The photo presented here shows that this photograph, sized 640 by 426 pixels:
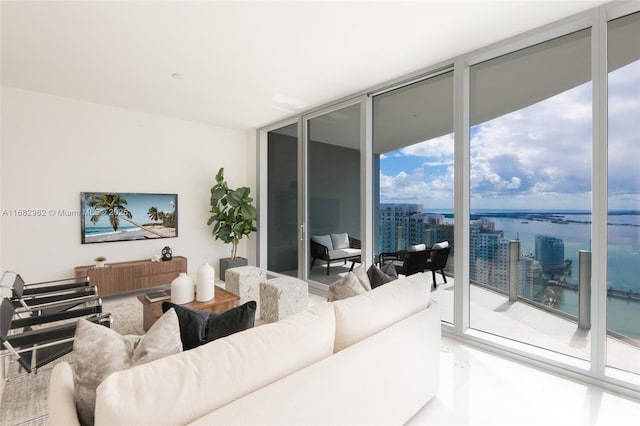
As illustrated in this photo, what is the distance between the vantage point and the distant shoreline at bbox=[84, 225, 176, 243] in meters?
4.61

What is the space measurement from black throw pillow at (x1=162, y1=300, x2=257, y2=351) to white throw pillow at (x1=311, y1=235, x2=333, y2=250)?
323cm

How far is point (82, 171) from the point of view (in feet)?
14.8

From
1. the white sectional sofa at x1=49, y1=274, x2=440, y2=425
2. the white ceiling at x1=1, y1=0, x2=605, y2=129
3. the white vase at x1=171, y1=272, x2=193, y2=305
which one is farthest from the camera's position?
the white vase at x1=171, y1=272, x2=193, y2=305

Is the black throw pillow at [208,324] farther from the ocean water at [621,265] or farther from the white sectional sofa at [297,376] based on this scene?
the ocean water at [621,265]

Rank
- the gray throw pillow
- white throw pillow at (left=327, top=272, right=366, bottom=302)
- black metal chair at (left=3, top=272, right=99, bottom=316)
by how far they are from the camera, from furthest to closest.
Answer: black metal chair at (left=3, top=272, right=99, bottom=316)
white throw pillow at (left=327, top=272, right=366, bottom=302)
the gray throw pillow

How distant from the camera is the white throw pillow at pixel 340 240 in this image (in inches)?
178

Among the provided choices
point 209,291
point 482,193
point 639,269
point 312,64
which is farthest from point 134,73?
point 639,269

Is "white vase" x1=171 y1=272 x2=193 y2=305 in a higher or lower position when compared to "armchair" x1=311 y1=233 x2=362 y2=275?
lower

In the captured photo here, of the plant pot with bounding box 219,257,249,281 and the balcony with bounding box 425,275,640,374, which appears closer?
the balcony with bounding box 425,275,640,374

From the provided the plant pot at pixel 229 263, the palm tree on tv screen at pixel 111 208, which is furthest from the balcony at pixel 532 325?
the palm tree on tv screen at pixel 111 208

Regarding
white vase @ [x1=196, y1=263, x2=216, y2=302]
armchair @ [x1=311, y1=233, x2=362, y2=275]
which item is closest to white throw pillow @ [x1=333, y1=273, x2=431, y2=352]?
white vase @ [x1=196, y1=263, x2=216, y2=302]

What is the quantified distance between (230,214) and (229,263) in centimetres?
90

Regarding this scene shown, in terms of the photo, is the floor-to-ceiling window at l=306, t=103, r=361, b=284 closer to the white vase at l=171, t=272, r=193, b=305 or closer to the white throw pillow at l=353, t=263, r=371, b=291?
the white throw pillow at l=353, t=263, r=371, b=291

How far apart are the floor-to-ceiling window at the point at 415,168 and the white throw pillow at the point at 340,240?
20.0 inches
